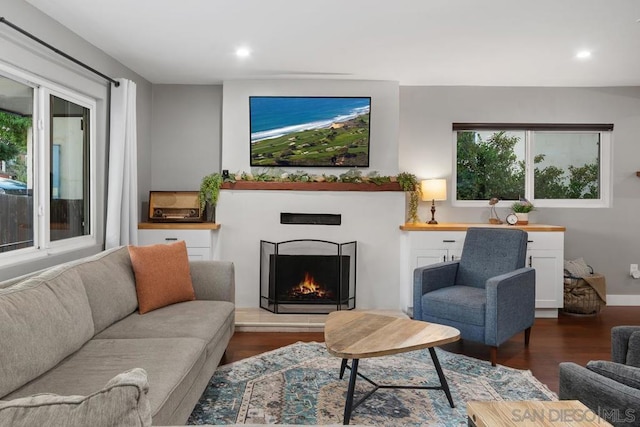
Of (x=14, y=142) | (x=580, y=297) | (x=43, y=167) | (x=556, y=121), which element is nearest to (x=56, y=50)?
(x=14, y=142)

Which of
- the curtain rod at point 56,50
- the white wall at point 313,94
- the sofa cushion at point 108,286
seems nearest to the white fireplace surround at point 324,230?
the white wall at point 313,94

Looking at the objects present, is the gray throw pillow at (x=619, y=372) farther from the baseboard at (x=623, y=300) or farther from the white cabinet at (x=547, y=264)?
the baseboard at (x=623, y=300)

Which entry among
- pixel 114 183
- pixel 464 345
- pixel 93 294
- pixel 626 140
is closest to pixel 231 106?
pixel 114 183

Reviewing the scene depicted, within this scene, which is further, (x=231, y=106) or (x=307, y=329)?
(x=231, y=106)

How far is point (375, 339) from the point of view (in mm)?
2447

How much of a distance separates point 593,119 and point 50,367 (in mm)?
5379

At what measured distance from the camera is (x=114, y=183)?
12.3 ft

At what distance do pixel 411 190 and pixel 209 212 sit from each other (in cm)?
210

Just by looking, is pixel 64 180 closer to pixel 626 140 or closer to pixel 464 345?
pixel 464 345

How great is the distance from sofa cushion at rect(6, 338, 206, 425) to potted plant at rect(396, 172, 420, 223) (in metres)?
2.80

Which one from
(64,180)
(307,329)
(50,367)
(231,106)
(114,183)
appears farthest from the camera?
(231,106)

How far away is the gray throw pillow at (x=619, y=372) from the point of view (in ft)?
4.69

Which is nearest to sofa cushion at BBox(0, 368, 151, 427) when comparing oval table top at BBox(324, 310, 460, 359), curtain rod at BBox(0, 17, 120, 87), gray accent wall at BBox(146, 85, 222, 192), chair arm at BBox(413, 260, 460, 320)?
oval table top at BBox(324, 310, 460, 359)

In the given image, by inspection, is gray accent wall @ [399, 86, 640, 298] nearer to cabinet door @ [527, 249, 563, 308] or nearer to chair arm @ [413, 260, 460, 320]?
cabinet door @ [527, 249, 563, 308]
